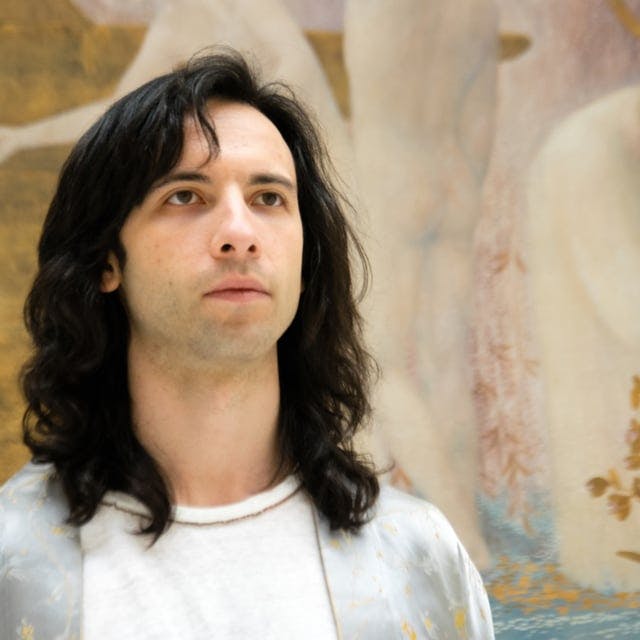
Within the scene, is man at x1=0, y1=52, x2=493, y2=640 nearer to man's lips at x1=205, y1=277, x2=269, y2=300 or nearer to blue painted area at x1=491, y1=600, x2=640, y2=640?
man's lips at x1=205, y1=277, x2=269, y2=300

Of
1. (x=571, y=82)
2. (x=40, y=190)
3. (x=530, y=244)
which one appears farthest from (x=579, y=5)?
(x=40, y=190)

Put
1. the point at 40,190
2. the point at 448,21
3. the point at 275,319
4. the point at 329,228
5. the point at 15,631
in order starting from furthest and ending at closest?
1. the point at 448,21
2. the point at 40,190
3. the point at 329,228
4. the point at 275,319
5. the point at 15,631

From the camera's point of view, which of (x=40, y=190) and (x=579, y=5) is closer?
(x=40, y=190)

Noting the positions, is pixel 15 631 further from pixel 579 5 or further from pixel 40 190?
pixel 579 5

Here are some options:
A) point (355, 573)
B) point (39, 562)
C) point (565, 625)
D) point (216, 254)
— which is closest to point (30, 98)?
point (216, 254)

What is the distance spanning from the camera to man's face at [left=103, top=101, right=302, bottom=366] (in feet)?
6.81

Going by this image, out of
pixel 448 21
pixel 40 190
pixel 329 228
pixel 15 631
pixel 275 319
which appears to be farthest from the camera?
pixel 448 21

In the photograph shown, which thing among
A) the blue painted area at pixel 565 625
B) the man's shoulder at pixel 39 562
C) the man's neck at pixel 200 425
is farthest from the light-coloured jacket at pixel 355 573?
the blue painted area at pixel 565 625

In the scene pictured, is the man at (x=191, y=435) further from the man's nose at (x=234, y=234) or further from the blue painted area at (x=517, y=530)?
the blue painted area at (x=517, y=530)

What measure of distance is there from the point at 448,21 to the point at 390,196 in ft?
1.91

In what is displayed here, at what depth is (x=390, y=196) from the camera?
369 cm

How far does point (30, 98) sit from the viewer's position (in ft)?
11.4

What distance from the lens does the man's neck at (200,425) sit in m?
2.16

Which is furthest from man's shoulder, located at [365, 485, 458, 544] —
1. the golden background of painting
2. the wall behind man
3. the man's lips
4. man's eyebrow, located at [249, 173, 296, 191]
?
the golden background of painting
